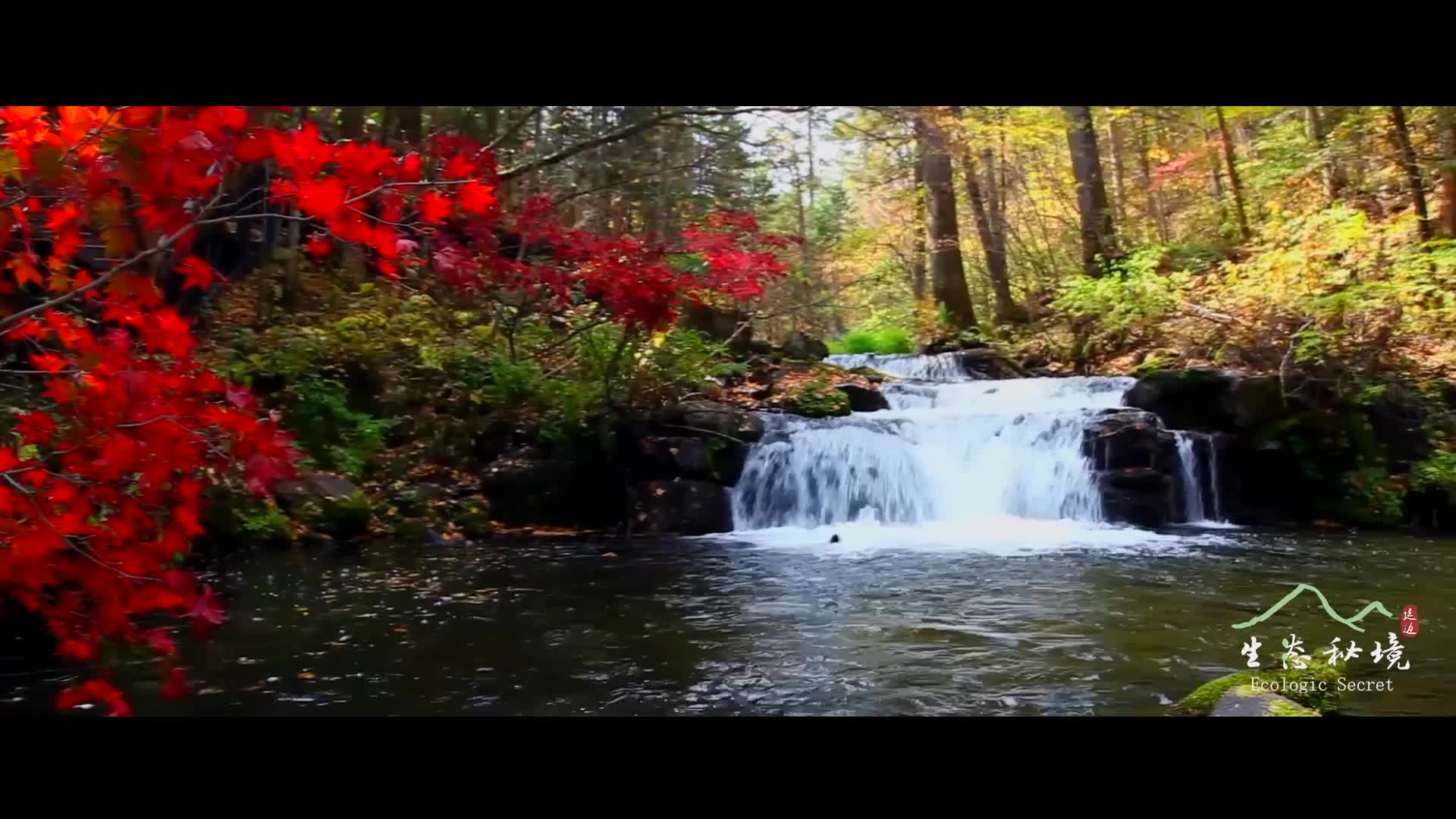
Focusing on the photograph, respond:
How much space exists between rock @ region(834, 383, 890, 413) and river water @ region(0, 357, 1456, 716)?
1.29 meters

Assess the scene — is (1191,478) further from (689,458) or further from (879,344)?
(879,344)

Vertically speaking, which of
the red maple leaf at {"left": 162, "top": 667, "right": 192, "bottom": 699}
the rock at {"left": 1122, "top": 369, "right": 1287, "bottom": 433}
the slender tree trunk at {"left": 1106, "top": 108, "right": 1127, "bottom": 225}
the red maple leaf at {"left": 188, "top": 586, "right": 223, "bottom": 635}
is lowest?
the red maple leaf at {"left": 162, "top": 667, "right": 192, "bottom": 699}

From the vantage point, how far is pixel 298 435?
7.30 meters

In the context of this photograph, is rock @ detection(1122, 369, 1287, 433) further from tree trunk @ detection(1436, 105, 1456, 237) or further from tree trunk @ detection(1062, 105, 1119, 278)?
tree trunk @ detection(1062, 105, 1119, 278)

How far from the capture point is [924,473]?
8094 millimetres

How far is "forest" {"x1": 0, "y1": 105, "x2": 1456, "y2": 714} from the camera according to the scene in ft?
7.10

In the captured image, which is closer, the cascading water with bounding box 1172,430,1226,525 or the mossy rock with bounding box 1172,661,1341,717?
the mossy rock with bounding box 1172,661,1341,717

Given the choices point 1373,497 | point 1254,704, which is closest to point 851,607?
point 1254,704

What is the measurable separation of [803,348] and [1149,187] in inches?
294

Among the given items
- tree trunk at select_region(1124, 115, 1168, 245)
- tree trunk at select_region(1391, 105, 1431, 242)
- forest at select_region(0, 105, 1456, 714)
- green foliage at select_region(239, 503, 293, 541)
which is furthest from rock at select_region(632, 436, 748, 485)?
tree trunk at select_region(1124, 115, 1168, 245)

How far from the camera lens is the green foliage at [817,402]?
9016 millimetres

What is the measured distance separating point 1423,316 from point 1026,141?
20.2ft

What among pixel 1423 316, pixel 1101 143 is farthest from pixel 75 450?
pixel 1101 143

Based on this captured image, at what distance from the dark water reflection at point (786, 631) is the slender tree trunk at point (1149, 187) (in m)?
9.89
